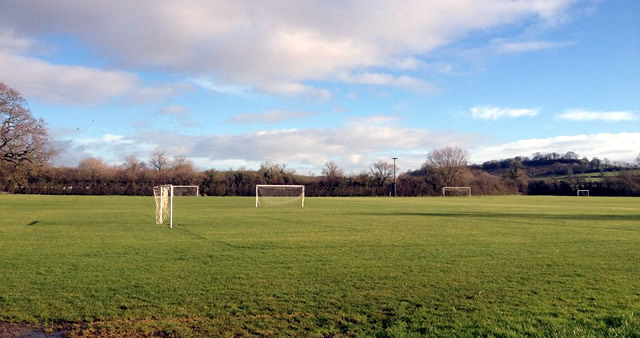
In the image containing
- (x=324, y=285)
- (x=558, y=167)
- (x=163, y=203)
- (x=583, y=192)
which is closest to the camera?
(x=324, y=285)

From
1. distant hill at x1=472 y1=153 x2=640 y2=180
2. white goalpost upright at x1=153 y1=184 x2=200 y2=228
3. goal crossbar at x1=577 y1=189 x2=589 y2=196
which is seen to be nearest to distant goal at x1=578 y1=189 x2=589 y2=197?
goal crossbar at x1=577 y1=189 x2=589 y2=196

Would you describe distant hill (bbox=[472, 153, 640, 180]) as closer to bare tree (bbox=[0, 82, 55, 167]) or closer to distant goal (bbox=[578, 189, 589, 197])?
distant goal (bbox=[578, 189, 589, 197])

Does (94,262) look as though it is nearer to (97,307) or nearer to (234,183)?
(97,307)

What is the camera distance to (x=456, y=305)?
7.12 metres

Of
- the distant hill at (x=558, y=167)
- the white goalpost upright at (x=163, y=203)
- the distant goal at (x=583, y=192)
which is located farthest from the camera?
the distant hill at (x=558, y=167)

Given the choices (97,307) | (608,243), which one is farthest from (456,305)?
(608,243)

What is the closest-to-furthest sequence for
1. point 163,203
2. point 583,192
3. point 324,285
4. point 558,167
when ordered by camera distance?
1. point 324,285
2. point 163,203
3. point 583,192
4. point 558,167

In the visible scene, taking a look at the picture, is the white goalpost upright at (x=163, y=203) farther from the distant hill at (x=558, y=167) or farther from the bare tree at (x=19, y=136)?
the distant hill at (x=558, y=167)

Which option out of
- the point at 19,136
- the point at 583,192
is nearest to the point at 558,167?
the point at 583,192

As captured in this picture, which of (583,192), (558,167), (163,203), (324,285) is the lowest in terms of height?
(324,285)

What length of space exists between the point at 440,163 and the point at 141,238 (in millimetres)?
99493

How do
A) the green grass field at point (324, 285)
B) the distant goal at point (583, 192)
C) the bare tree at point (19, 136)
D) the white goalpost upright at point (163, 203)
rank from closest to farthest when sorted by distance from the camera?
the green grass field at point (324, 285) < the white goalpost upright at point (163, 203) < the bare tree at point (19, 136) < the distant goal at point (583, 192)

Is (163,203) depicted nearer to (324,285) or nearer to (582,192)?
(324,285)

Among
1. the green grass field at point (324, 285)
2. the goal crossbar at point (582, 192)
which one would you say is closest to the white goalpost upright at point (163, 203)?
the green grass field at point (324, 285)
